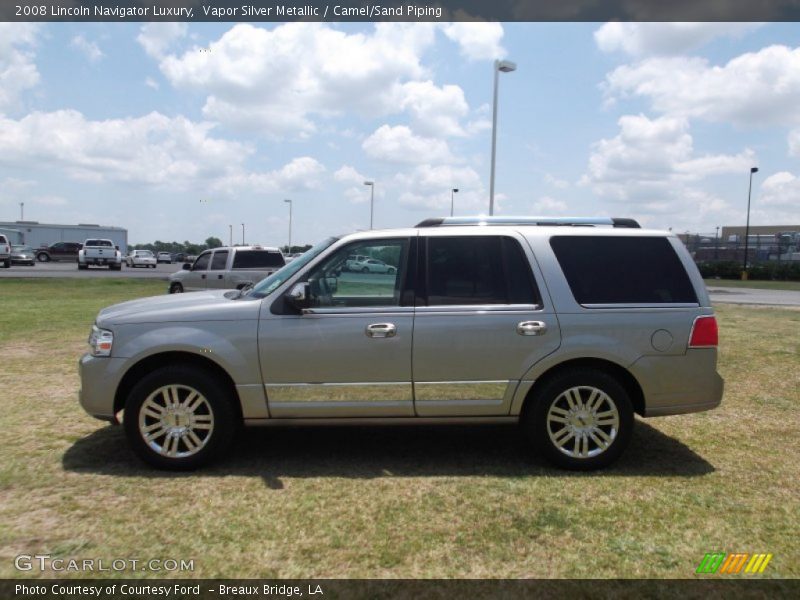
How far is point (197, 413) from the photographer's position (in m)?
4.60

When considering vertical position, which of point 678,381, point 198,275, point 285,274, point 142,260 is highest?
point 285,274

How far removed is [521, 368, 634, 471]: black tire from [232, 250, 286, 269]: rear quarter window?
13021 mm

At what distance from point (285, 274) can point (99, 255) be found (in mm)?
38729

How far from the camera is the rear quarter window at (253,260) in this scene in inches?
660

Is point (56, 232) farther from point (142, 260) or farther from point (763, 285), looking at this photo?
point (763, 285)

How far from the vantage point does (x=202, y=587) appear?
10.1ft

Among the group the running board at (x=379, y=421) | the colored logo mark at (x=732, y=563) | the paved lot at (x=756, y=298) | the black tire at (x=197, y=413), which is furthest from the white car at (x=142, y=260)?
the colored logo mark at (x=732, y=563)

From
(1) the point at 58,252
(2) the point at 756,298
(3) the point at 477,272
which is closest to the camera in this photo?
(3) the point at 477,272

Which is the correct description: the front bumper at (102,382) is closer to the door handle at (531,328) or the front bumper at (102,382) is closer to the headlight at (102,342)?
the headlight at (102,342)

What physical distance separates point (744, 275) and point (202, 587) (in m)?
48.7

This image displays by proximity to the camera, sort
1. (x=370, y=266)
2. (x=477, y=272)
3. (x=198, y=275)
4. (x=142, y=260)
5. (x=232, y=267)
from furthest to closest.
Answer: (x=142, y=260)
(x=198, y=275)
(x=232, y=267)
(x=370, y=266)
(x=477, y=272)

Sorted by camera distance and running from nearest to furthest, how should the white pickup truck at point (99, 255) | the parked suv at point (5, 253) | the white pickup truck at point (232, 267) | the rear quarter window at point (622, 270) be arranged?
the rear quarter window at point (622, 270), the white pickup truck at point (232, 267), the parked suv at point (5, 253), the white pickup truck at point (99, 255)

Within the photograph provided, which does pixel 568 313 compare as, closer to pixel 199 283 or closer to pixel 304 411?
pixel 304 411

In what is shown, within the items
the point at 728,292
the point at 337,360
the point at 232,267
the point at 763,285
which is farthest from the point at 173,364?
the point at 763,285
